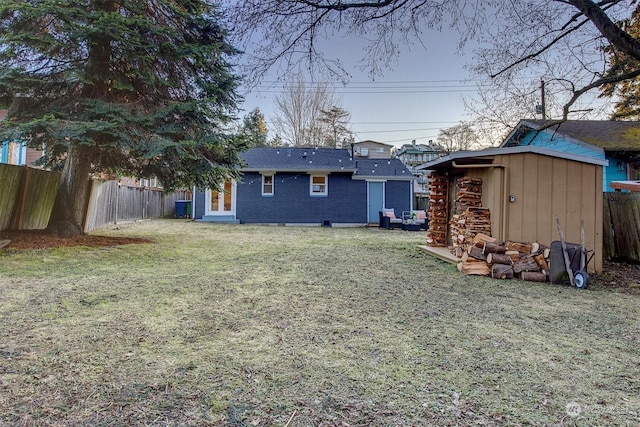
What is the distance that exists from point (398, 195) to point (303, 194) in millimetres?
4175

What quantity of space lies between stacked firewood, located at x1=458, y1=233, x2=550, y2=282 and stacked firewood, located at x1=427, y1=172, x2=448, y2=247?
2239 millimetres

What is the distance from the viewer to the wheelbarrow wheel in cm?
482

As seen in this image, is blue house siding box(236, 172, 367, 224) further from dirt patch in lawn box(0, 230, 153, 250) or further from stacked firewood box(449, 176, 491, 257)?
stacked firewood box(449, 176, 491, 257)

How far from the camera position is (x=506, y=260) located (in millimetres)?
5426

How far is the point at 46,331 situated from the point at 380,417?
8.51 feet

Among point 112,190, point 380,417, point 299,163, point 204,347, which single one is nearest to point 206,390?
point 204,347

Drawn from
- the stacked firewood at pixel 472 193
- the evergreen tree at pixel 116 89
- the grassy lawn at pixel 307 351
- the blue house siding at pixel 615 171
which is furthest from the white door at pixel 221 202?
the blue house siding at pixel 615 171

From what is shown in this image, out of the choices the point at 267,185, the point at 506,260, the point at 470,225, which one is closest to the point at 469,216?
the point at 470,225

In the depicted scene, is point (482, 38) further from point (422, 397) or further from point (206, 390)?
point (206, 390)

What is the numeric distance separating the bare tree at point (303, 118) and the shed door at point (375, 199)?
9.27 m

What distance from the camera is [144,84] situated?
7484 millimetres

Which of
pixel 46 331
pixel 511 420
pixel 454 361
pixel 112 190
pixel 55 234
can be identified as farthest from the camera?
pixel 112 190

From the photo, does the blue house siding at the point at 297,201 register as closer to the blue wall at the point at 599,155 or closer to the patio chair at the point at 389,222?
the patio chair at the point at 389,222

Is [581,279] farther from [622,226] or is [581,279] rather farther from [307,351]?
[307,351]
